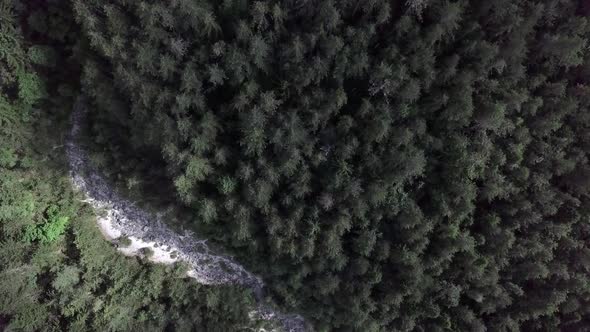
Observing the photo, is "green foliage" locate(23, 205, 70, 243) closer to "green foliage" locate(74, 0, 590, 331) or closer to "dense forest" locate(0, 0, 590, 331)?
"dense forest" locate(0, 0, 590, 331)

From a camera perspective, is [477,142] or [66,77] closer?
[477,142]

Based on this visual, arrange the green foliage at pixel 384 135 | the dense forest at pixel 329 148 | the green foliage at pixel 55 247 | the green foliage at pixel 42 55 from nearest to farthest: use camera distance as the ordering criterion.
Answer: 1. the green foliage at pixel 384 135
2. the dense forest at pixel 329 148
3. the green foliage at pixel 42 55
4. the green foliage at pixel 55 247

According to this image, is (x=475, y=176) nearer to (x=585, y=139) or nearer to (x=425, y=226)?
(x=425, y=226)

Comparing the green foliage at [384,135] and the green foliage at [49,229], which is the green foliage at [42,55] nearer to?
the green foliage at [384,135]

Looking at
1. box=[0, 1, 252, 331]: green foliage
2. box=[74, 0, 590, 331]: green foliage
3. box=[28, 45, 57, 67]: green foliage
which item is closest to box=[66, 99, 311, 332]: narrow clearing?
box=[0, 1, 252, 331]: green foliage

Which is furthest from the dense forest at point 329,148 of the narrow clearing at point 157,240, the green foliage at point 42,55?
the narrow clearing at point 157,240

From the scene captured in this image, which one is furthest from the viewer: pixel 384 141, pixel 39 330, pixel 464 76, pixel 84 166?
pixel 84 166

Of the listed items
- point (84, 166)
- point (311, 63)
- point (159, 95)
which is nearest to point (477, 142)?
point (311, 63)
